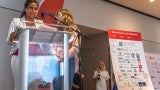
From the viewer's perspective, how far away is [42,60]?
1.63 meters

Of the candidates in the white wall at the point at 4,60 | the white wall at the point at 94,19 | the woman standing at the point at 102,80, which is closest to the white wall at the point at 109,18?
the white wall at the point at 94,19

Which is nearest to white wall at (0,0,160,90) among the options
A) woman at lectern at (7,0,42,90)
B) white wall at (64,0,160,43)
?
white wall at (64,0,160,43)

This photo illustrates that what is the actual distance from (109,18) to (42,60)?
4287mm

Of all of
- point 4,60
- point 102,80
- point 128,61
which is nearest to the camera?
point 128,61

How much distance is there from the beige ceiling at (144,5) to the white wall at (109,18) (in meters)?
0.15

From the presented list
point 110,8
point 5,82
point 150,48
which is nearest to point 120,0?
point 110,8

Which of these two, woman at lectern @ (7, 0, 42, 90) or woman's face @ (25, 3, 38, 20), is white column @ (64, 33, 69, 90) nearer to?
woman at lectern @ (7, 0, 42, 90)

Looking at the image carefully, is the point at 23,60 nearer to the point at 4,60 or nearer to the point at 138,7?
the point at 4,60

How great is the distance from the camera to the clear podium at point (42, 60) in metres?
1.55

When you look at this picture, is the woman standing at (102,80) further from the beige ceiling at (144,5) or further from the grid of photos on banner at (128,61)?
the beige ceiling at (144,5)

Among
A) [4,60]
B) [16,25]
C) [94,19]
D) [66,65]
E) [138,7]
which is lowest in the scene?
[66,65]

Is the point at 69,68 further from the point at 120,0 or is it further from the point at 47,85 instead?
the point at 120,0

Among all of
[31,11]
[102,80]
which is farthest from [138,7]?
[31,11]

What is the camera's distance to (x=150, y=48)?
670 centimetres
